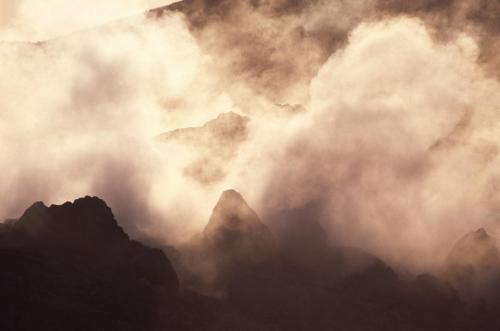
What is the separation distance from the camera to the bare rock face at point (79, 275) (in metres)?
113

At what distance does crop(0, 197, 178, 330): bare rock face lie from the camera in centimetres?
11269

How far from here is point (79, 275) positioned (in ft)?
416

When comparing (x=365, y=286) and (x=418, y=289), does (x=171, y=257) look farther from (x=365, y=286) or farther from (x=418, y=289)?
(x=418, y=289)

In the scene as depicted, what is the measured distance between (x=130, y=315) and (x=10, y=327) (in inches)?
979

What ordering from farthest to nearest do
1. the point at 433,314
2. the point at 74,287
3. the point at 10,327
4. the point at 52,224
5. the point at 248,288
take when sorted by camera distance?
the point at 433,314 → the point at 248,288 → the point at 52,224 → the point at 74,287 → the point at 10,327

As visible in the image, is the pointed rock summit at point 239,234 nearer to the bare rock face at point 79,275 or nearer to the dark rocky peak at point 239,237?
the dark rocky peak at point 239,237

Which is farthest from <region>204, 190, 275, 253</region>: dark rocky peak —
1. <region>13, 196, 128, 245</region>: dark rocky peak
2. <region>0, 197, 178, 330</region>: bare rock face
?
<region>13, 196, 128, 245</region>: dark rocky peak

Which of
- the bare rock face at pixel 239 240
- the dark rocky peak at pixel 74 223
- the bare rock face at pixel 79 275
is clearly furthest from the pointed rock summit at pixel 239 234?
the dark rocky peak at pixel 74 223

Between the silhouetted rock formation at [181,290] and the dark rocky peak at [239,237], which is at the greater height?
the dark rocky peak at [239,237]

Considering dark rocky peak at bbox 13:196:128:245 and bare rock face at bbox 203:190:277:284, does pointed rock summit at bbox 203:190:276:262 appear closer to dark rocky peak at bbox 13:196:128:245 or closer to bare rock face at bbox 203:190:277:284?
bare rock face at bbox 203:190:277:284

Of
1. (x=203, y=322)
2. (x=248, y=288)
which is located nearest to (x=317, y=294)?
(x=248, y=288)

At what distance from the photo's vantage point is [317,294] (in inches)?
7037

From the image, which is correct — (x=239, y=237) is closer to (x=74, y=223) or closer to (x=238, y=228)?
(x=238, y=228)

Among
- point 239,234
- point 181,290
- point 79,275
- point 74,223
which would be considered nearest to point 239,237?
point 239,234
